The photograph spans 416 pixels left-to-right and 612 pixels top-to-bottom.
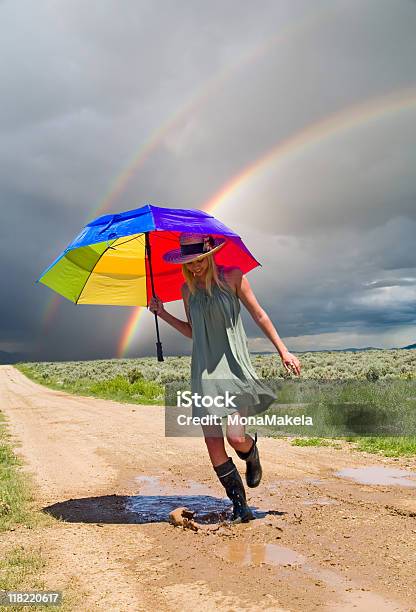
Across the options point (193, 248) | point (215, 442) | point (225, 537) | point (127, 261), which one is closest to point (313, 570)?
point (225, 537)

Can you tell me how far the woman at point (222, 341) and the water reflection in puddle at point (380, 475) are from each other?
2.34m

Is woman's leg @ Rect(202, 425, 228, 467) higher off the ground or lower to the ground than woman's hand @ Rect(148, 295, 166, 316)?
lower

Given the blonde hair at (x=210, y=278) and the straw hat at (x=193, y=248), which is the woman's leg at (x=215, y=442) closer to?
the blonde hair at (x=210, y=278)

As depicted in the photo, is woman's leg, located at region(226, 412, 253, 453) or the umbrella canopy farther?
the umbrella canopy

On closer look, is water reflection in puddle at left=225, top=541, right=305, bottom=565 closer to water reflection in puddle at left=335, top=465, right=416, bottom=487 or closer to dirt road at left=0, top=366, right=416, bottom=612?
dirt road at left=0, top=366, right=416, bottom=612

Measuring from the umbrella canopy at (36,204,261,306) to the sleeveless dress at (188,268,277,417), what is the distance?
2.18ft

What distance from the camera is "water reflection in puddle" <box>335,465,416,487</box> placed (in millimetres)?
7149

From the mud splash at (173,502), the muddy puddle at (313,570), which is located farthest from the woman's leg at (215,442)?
the muddy puddle at (313,570)

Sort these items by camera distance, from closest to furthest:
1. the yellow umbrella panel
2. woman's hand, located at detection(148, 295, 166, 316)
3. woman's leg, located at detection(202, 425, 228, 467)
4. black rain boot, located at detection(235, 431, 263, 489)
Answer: woman's leg, located at detection(202, 425, 228, 467), black rain boot, located at detection(235, 431, 263, 489), woman's hand, located at detection(148, 295, 166, 316), the yellow umbrella panel

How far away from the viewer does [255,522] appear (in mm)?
5438

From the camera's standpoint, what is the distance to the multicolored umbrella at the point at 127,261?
5766 mm

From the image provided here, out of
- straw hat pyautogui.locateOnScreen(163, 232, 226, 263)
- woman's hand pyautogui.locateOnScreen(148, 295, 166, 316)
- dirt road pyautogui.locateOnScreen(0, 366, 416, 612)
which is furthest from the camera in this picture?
woman's hand pyautogui.locateOnScreen(148, 295, 166, 316)

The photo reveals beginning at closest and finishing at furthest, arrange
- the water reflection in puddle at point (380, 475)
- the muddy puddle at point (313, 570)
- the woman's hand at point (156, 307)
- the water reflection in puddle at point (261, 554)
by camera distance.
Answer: the muddy puddle at point (313, 570) < the water reflection in puddle at point (261, 554) < the woman's hand at point (156, 307) < the water reflection in puddle at point (380, 475)

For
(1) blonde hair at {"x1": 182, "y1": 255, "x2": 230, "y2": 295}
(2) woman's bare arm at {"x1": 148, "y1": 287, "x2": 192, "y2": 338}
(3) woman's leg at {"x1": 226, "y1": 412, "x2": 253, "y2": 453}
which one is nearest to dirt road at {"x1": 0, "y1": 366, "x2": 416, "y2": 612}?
(3) woman's leg at {"x1": 226, "y1": 412, "x2": 253, "y2": 453}
